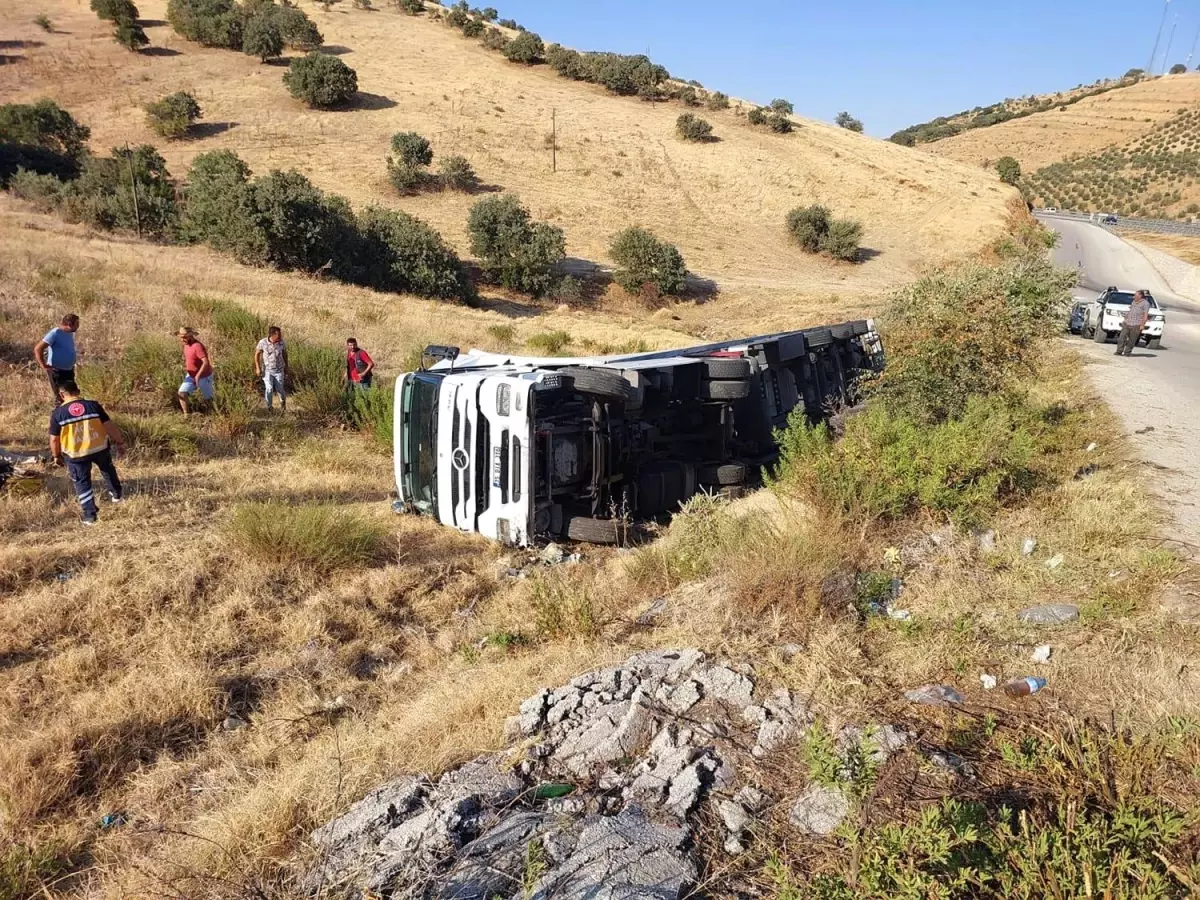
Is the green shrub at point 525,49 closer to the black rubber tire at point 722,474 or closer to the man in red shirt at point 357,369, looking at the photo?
the man in red shirt at point 357,369

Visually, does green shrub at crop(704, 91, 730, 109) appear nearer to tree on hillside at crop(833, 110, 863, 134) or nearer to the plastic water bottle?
tree on hillside at crop(833, 110, 863, 134)

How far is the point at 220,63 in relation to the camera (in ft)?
143

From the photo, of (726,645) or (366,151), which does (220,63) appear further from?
(726,645)

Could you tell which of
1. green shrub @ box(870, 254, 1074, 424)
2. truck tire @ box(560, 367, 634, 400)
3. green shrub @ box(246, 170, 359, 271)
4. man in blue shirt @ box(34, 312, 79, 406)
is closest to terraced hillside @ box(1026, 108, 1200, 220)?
green shrub @ box(246, 170, 359, 271)

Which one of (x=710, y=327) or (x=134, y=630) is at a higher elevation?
(x=710, y=327)

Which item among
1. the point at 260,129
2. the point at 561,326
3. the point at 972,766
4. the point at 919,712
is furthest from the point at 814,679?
the point at 260,129

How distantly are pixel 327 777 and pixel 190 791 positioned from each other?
941 mm

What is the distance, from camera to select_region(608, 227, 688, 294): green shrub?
27.3 m

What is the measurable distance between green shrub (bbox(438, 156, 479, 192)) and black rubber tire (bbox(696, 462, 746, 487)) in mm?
31453

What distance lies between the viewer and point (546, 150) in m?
40.2

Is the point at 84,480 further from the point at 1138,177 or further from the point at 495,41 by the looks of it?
the point at 1138,177

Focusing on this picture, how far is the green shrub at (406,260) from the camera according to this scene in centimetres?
2312

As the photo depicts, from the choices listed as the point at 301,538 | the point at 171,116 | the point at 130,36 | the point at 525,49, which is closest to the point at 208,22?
the point at 130,36

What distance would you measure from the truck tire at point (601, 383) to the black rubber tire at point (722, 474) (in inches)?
59.5
